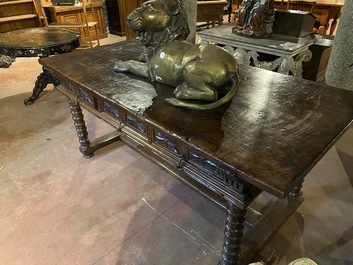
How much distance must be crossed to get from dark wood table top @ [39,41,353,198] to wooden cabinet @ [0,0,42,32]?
14.1ft

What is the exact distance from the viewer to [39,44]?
100 inches

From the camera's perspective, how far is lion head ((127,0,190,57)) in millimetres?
1151

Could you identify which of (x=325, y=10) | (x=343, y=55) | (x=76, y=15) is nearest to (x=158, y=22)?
(x=343, y=55)

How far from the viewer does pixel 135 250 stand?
4.62ft

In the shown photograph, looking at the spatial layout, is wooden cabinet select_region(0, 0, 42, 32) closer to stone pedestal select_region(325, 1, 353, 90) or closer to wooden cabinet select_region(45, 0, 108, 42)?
wooden cabinet select_region(45, 0, 108, 42)

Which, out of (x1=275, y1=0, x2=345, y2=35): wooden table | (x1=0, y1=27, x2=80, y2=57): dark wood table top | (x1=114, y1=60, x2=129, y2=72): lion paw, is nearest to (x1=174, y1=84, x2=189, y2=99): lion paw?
(x1=114, y1=60, x2=129, y2=72): lion paw

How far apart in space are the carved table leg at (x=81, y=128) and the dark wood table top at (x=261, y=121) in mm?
435

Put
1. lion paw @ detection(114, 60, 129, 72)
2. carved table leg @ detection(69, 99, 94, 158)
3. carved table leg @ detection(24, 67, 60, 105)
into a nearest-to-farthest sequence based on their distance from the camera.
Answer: lion paw @ detection(114, 60, 129, 72), carved table leg @ detection(69, 99, 94, 158), carved table leg @ detection(24, 67, 60, 105)

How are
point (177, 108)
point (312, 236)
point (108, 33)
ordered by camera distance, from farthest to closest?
point (108, 33) < point (312, 236) < point (177, 108)

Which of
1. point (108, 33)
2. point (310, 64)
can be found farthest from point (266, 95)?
point (108, 33)

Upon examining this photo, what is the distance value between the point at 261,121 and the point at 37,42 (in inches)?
99.1

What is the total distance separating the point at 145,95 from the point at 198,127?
344 mm

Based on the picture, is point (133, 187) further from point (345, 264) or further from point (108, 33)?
point (108, 33)

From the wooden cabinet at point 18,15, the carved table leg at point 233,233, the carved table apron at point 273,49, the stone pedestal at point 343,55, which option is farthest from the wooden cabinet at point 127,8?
the carved table leg at point 233,233
